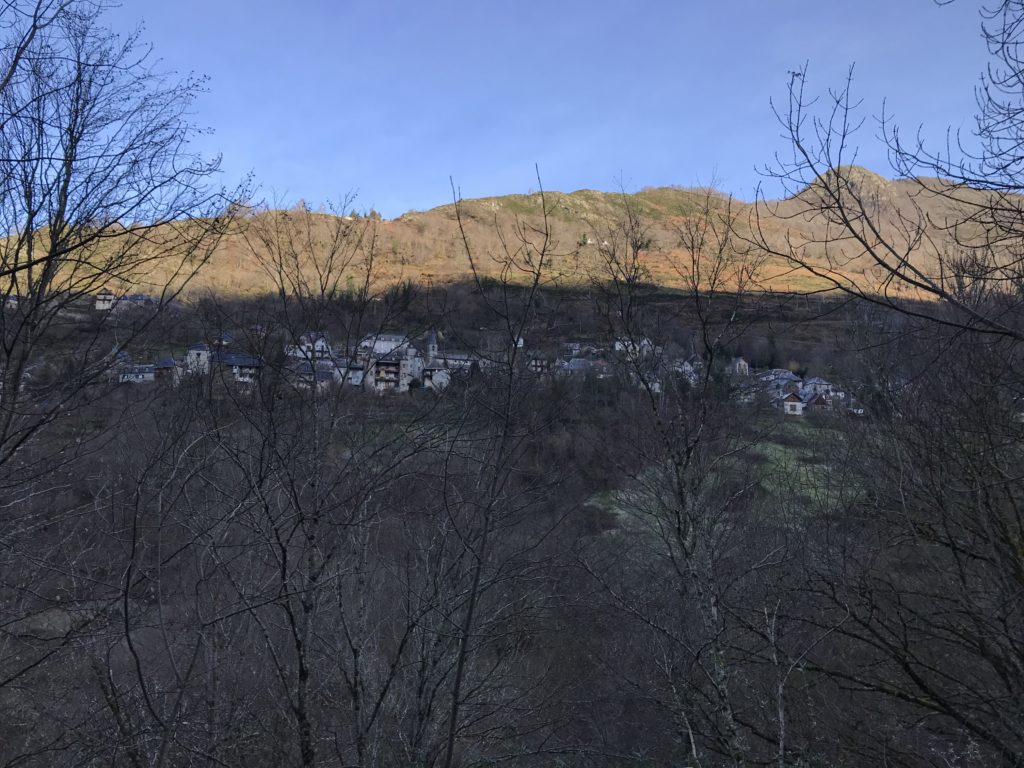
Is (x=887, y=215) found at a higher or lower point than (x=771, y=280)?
higher

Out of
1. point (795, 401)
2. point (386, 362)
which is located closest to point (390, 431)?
point (386, 362)

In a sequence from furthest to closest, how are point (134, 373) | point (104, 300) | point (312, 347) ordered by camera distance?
point (312, 347)
point (134, 373)
point (104, 300)

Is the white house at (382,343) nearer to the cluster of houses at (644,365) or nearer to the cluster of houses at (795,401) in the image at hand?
the cluster of houses at (644,365)

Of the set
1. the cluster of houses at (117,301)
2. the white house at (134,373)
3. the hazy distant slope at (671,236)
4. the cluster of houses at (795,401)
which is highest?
the hazy distant slope at (671,236)

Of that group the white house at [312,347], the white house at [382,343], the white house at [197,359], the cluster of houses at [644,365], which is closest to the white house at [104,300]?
the white house at [197,359]

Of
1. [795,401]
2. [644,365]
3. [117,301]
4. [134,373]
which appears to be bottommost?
[795,401]

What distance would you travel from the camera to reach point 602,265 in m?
4.14

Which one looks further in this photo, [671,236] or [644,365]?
[671,236]

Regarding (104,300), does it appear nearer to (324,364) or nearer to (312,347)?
(312,347)

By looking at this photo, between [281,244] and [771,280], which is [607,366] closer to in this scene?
[771,280]

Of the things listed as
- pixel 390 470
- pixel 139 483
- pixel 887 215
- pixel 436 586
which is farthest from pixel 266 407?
pixel 887 215

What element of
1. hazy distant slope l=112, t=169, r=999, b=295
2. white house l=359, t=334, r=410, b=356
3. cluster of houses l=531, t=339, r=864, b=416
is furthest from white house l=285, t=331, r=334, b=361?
cluster of houses l=531, t=339, r=864, b=416

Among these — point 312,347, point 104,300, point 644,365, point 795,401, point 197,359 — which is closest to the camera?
point 104,300

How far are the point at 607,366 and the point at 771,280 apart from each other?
1630 mm
